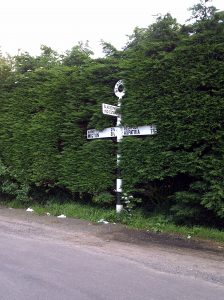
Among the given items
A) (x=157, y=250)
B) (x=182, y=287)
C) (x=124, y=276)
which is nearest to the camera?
(x=182, y=287)

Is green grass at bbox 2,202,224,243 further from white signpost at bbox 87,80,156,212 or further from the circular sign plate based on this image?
the circular sign plate

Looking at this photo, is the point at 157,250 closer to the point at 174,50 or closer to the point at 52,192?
the point at 174,50

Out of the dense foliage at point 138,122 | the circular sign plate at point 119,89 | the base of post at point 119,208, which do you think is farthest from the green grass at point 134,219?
the circular sign plate at point 119,89

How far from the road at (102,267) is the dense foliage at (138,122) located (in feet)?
4.75

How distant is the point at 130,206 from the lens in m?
9.27

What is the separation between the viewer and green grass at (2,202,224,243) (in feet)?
25.6

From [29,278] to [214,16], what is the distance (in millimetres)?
6091

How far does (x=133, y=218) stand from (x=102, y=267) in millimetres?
3512

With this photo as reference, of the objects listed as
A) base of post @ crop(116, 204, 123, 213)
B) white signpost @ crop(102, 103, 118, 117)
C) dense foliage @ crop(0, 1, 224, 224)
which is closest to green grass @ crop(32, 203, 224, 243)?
base of post @ crop(116, 204, 123, 213)

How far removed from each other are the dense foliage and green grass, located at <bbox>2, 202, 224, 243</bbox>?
1.11 ft

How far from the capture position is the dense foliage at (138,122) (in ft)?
25.7

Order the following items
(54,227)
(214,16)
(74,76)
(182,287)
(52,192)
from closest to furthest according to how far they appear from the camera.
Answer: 1. (182,287)
2. (214,16)
3. (54,227)
4. (74,76)
5. (52,192)

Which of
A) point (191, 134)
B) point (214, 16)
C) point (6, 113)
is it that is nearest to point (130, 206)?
point (191, 134)

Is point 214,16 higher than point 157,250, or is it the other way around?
point 214,16
